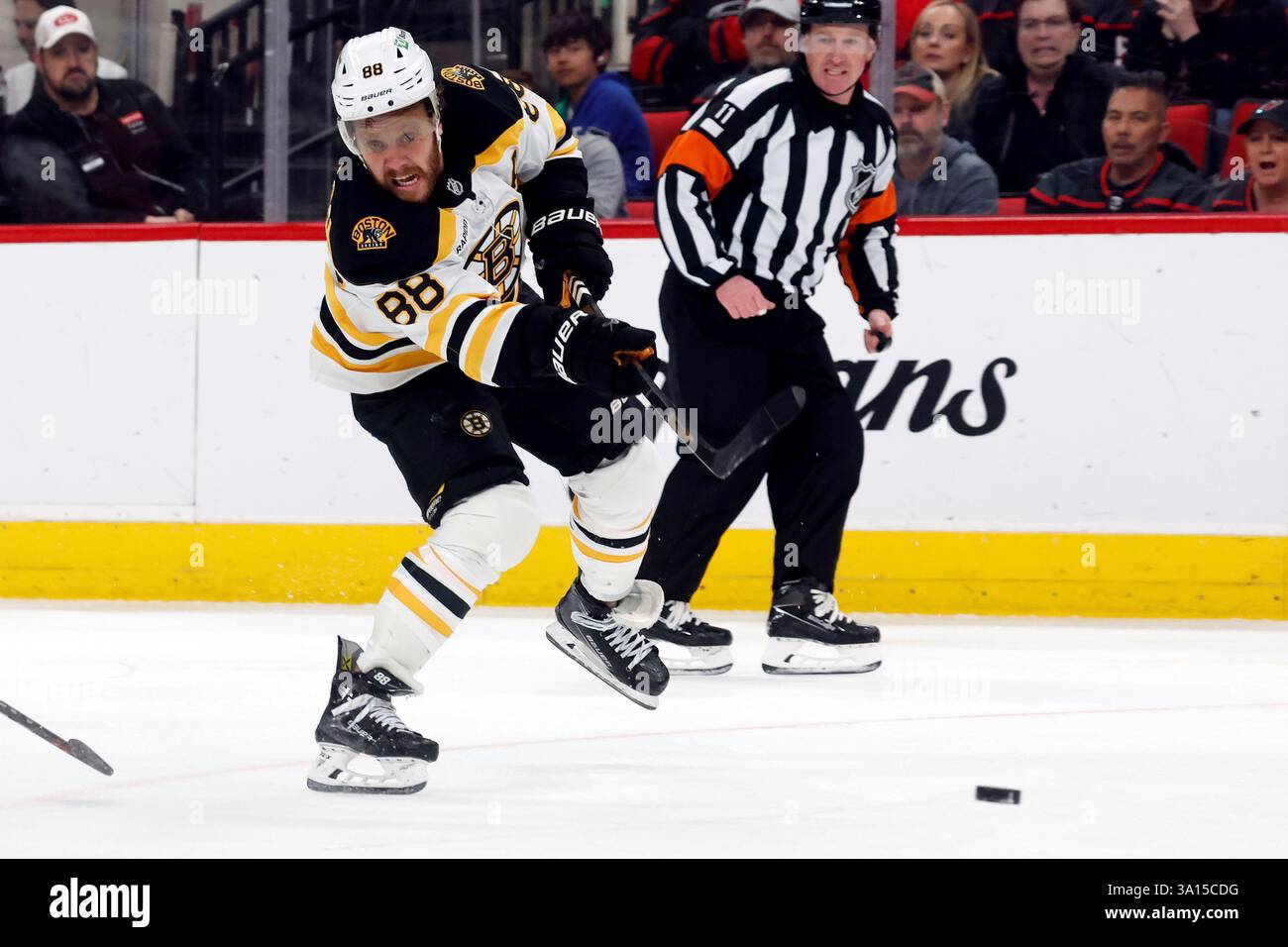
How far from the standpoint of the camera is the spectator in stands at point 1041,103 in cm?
465

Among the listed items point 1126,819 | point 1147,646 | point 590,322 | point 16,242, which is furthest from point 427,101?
point 16,242

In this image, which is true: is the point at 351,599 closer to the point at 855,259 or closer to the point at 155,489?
the point at 155,489

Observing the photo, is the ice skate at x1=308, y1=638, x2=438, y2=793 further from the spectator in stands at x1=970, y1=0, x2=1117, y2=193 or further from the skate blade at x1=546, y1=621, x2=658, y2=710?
the spectator in stands at x1=970, y1=0, x2=1117, y2=193

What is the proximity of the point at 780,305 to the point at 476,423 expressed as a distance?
1315 millimetres

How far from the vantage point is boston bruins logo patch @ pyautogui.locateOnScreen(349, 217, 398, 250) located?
8.60ft

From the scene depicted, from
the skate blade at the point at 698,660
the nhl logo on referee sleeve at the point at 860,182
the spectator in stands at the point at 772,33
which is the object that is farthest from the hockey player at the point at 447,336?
the spectator in stands at the point at 772,33

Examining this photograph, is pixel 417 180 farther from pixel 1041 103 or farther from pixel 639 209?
pixel 1041 103

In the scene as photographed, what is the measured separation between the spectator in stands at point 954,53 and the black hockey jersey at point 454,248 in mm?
1839

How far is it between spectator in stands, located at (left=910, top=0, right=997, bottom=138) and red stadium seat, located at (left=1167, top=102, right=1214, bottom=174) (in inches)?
17.7

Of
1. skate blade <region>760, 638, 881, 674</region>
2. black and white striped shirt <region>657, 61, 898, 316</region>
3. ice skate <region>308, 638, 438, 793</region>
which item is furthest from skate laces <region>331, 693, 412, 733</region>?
black and white striped shirt <region>657, 61, 898, 316</region>

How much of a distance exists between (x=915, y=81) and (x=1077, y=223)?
21.1 inches

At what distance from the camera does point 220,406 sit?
4.86 metres

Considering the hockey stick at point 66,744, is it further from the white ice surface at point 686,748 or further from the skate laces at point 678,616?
the skate laces at point 678,616

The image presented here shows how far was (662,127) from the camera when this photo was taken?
4898 millimetres
